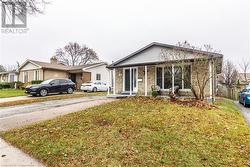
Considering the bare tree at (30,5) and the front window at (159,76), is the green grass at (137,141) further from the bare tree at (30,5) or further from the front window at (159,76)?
the front window at (159,76)

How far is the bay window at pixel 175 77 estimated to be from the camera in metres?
14.8

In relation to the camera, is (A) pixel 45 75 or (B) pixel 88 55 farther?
(B) pixel 88 55

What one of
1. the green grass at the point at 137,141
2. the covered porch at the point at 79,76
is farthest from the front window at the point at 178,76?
the covered porch at the point at 79,76

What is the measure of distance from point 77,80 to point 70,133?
26370 millimetres

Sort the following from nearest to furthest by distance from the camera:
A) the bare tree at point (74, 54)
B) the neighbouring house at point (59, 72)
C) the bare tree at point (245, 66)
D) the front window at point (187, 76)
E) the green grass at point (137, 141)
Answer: the green grass at point (137, 141)
the front window at point (187, 76)
the neighbouring house at point (59, 72)
the bare tree at point (245, 66)
the bare tree at point (74, 54)

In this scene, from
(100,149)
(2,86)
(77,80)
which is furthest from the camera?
(2,86)

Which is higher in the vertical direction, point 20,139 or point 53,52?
point 53,52

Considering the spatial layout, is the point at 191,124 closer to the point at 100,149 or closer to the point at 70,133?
the point at 100,149

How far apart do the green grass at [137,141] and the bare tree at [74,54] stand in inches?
1952

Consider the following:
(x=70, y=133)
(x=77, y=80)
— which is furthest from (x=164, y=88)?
(x=77, y=80)

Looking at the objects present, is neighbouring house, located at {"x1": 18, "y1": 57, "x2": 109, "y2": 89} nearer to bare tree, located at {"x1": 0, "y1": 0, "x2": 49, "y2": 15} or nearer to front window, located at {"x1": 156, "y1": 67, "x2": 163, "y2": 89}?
front window, located at {"x1": 156, "y1": 67, "x2": 163, "y2": 89}

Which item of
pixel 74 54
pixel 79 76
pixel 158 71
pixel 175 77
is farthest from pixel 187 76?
pixel 74 54

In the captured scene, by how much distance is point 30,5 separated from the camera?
7766mm

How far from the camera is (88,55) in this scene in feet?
184
